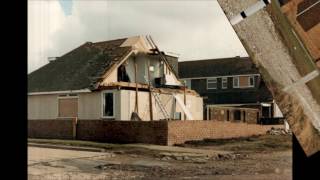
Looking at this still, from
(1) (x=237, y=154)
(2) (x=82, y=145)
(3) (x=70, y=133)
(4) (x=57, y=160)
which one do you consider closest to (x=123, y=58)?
(3) (x=70, y=133)

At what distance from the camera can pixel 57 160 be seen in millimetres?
17016

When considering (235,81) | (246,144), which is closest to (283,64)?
(246,144)

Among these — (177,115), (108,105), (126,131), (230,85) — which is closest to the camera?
(126,131)

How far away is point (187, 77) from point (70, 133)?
3287cm

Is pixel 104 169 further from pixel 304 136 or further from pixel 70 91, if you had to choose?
pixel 70 91

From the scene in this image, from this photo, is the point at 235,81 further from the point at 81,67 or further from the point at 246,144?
the point at 246,144

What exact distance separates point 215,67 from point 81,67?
2686cm

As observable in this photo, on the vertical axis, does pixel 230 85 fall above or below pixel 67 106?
above

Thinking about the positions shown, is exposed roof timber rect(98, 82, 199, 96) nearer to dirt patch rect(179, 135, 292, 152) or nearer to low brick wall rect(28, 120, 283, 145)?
low brick wall rect(28, 120, 283, 145)

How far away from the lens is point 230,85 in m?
55.0

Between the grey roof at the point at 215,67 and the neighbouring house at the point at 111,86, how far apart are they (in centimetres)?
1836

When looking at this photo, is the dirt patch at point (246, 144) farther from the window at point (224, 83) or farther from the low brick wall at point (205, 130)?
the window at point (224, 83)

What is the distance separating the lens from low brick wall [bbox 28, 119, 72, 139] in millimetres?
28519

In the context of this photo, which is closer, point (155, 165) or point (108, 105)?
point (155, 165)
